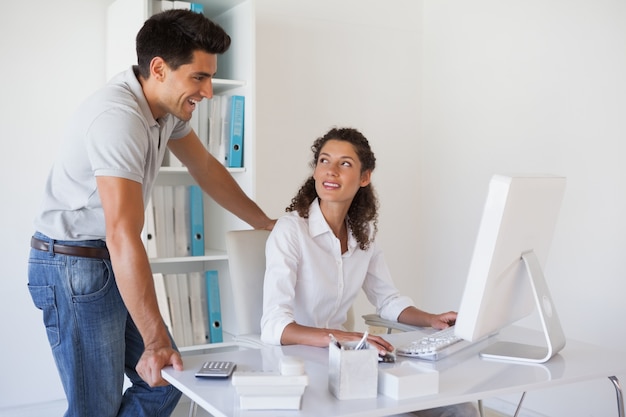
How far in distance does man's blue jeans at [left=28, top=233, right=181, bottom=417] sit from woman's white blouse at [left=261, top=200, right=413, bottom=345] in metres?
0.43

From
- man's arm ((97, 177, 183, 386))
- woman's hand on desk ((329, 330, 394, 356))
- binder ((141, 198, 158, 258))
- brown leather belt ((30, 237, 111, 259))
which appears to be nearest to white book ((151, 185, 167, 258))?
binder ((141, 198, 158, 258))

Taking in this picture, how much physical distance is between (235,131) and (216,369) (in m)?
1.76

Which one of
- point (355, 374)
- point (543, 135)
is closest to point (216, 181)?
point (355, 374)

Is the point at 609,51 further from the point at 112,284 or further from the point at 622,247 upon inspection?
the point at 112,284

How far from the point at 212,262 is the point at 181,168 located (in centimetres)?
61

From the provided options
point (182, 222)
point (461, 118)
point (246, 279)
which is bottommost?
point (246, 279)

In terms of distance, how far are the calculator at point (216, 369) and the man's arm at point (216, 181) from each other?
3.20 feet

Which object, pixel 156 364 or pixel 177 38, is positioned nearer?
pixel 156 364

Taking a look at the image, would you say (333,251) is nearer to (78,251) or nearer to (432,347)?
(432,347)

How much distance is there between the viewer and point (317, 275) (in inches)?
92.8

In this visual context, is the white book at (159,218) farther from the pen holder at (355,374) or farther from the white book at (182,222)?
the pen holder at (355,374)

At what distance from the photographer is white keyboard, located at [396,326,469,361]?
1.88 m

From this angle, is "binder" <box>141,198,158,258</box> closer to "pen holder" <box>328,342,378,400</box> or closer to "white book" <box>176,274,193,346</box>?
"white book" <box>176,274,193,346</box>

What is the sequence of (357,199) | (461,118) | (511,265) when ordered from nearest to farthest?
1. (511,265)
2. (357,199)
3. (461,118)
